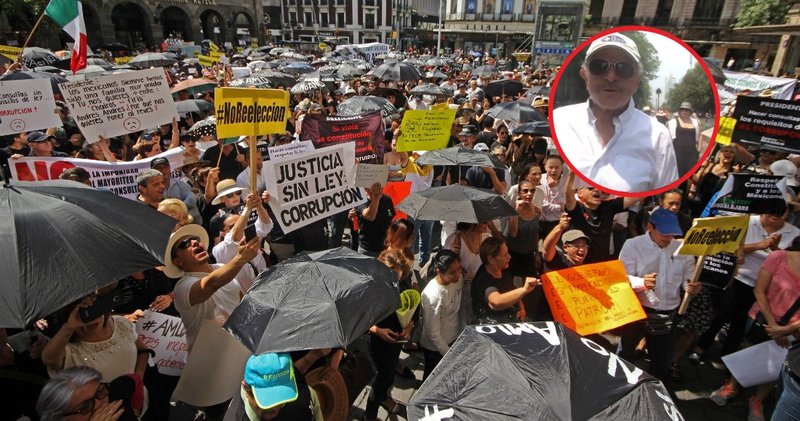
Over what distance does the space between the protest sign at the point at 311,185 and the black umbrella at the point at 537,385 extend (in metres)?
2.37

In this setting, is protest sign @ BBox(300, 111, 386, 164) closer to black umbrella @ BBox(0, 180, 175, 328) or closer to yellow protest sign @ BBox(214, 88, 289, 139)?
yellow protest sign @ BBox(214, 88, 289, 139)

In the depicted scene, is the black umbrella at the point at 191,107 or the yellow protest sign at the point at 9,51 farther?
the yellow protest sign at the point at 9,51

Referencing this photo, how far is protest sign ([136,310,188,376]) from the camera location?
9.76ft

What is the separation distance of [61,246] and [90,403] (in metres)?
0.75

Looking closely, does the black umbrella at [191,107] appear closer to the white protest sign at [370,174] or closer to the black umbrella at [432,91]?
the black umbrella at [432,91]

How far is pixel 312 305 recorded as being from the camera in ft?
8.21

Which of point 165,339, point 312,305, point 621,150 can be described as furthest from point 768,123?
point 165,339

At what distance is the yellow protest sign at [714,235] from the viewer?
3090 mm

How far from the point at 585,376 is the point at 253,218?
3.54 metres

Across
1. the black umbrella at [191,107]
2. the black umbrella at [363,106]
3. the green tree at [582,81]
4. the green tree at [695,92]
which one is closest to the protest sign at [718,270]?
the green tree at [695,92]

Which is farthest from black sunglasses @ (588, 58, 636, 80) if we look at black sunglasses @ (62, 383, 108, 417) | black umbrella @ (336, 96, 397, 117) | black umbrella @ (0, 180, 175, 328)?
black umbrella @ (336, 96, 397, 117)

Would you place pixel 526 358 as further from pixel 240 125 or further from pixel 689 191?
pixel 689 191

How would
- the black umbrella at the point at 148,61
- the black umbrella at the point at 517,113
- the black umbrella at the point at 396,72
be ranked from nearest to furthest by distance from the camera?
the black umbrella at the point at 517,113 < the black umbrella at the point at 396,72 < the black umbrella at the point at 148,61

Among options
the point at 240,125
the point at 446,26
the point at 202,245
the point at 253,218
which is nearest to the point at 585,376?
the point at 202,245
